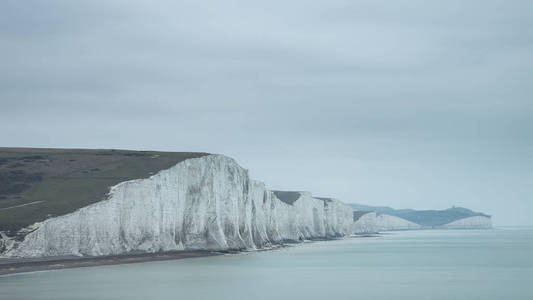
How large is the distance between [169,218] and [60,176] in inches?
578

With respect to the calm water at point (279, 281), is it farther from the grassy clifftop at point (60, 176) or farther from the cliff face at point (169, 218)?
the grassy clifftop at point (60, 176)

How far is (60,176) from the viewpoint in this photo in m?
85.3

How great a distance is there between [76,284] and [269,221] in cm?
7251

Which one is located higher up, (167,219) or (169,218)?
(169,218)

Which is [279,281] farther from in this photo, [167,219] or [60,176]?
[60,176]

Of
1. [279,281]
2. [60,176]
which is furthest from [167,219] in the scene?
[279,281]

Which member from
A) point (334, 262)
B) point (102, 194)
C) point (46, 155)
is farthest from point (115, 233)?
point (46, 155)

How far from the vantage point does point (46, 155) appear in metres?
95.9

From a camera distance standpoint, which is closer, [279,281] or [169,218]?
[279,281]

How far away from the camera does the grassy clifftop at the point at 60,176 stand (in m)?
69.2

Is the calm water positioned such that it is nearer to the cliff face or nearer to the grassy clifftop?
the cliff face

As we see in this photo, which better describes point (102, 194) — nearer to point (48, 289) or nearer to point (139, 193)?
point (139, 193)

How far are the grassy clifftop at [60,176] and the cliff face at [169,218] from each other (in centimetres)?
148

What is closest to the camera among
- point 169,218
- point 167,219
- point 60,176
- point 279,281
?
point 279,281
